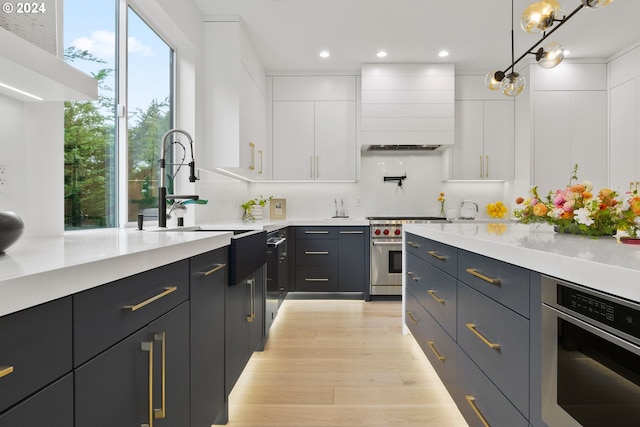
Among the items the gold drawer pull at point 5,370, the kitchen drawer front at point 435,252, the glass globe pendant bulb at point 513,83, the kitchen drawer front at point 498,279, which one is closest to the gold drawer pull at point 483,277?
the kitchen drawer front at point 498,279

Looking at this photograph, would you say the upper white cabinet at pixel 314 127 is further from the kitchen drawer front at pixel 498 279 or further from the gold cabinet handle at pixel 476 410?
the gold cabinet handle at pixel 476 410

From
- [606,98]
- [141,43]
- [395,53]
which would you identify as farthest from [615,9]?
[141,43]

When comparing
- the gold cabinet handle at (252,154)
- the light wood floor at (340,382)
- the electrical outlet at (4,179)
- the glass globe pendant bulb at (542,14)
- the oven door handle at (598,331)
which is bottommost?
the light wood floor at (340,382)

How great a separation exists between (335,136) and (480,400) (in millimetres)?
3527

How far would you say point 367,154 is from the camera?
4738mm

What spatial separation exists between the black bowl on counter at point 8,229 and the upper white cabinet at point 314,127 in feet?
11.8

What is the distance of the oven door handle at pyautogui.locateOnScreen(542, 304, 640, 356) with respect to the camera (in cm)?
69

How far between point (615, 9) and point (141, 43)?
387 centimetres

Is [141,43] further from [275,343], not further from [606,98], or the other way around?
[606,98]

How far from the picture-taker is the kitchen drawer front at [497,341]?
106cm

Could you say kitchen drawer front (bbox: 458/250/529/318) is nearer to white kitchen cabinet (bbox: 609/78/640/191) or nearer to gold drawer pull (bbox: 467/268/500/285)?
gold drawer pull (bbox: 467/268/500/285)

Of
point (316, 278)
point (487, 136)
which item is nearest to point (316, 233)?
point (316, 278)

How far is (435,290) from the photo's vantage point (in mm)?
2039

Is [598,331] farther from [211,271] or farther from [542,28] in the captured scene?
[542,28]
